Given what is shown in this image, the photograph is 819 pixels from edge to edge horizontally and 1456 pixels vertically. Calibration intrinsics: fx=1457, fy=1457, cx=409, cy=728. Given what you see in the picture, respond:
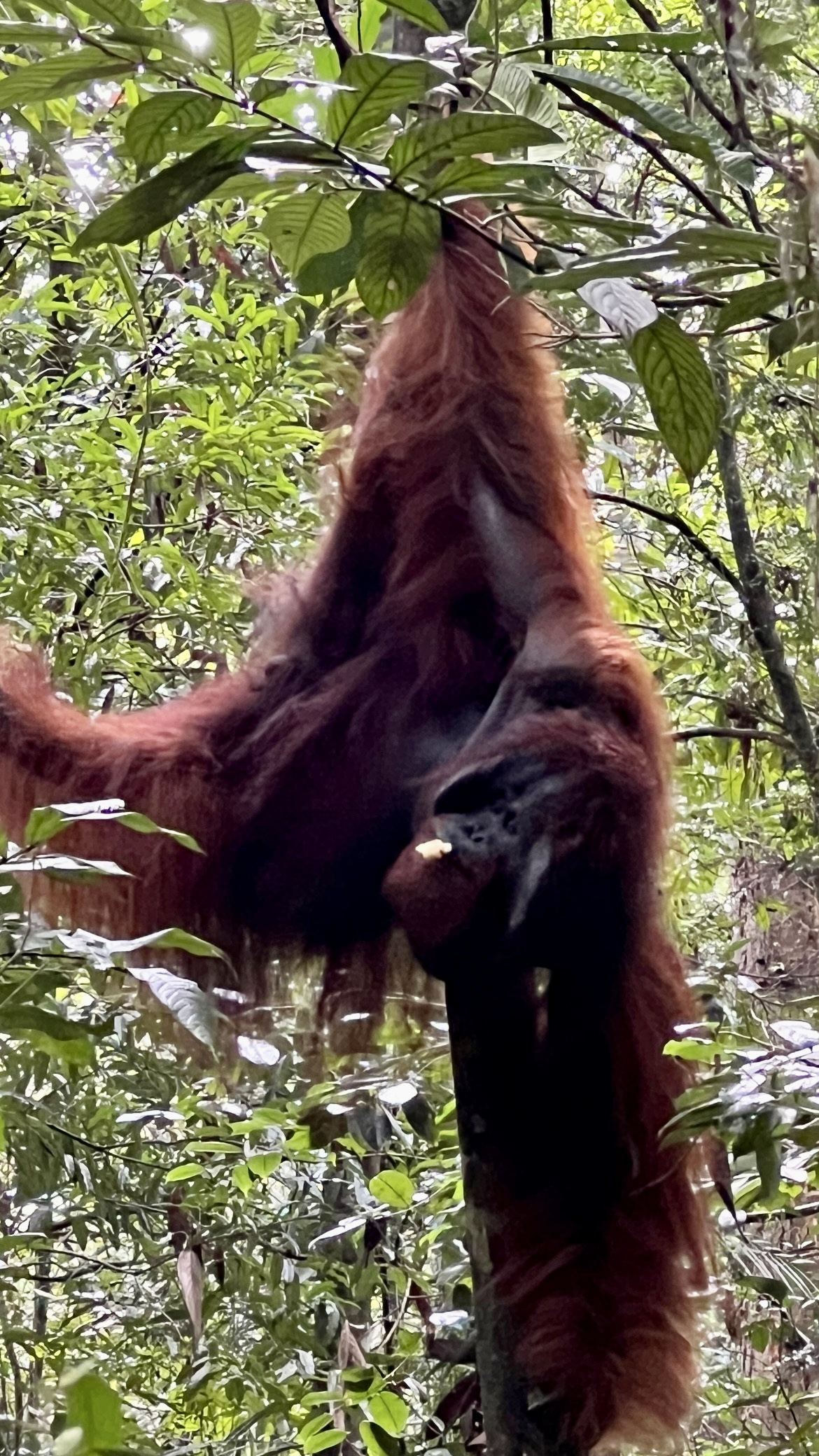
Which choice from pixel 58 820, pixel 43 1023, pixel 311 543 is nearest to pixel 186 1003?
pixel 43 1023

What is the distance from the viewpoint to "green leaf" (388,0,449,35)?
0.94m

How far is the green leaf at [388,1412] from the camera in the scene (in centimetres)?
174

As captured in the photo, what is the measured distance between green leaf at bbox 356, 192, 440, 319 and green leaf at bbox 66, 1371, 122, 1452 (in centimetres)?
78

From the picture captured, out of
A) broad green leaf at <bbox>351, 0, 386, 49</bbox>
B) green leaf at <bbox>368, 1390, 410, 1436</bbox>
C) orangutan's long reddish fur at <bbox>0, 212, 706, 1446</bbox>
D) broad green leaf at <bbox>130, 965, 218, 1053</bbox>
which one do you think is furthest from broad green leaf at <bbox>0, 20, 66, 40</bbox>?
green leaf at <bbox>368, 1390, 410, 1436</bbox>

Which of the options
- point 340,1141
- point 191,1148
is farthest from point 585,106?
point 191,1148

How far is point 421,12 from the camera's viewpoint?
95 cm

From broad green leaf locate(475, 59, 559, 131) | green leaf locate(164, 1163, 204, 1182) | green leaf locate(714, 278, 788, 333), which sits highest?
broad green leaf locate(475, 59, 559, 131)

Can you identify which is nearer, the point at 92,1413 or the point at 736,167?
the point at 92,1413

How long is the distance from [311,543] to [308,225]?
1.32 metres

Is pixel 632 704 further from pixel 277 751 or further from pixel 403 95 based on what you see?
pixel 403 95

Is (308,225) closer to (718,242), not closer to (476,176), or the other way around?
(476,176)

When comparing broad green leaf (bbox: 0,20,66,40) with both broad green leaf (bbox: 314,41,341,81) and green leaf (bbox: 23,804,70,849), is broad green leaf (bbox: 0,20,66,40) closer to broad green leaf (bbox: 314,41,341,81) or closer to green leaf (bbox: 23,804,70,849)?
broad green leaf (bbox: 314,41,341,81)

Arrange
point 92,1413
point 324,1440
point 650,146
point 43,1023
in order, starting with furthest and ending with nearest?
1. point 324,1440
2. point 650,146
3. point 43,1023
4. point 92,1413

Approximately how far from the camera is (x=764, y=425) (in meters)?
2.49
